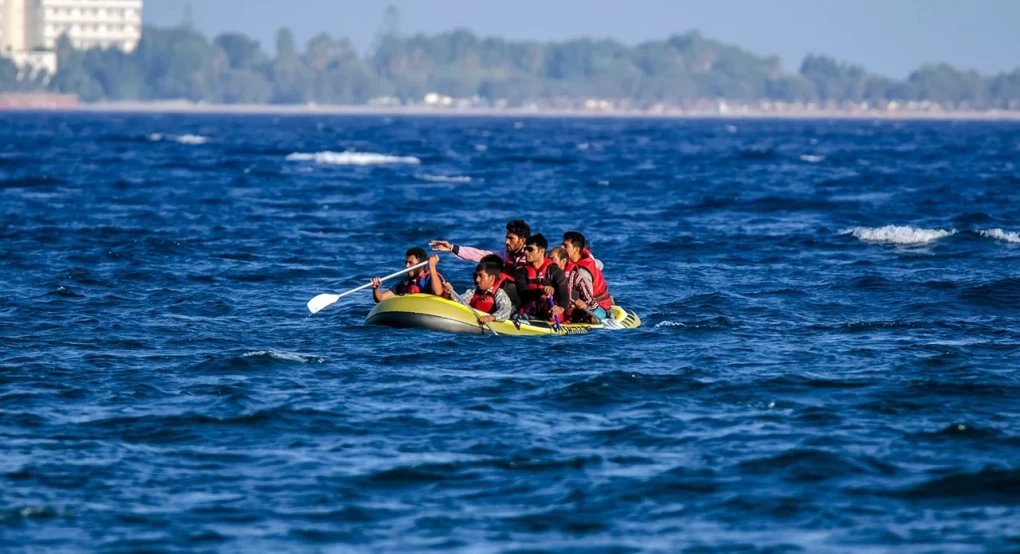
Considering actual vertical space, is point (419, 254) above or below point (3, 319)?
above

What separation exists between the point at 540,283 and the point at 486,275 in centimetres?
65

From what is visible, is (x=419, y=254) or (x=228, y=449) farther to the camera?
(x=419, y=254)

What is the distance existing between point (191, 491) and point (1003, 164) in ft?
205

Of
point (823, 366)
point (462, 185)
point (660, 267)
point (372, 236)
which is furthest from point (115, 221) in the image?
point (823, 366)

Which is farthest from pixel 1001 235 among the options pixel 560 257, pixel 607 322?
pixel 560 257

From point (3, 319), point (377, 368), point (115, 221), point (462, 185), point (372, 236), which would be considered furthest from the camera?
point (462, 185)

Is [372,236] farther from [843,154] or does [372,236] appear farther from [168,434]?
[843,154]

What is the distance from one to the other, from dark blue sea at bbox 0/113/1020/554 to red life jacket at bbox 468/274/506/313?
2.52 ft

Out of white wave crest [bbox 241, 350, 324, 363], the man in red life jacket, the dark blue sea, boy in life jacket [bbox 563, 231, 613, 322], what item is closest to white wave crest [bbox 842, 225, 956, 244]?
the dark blue sea

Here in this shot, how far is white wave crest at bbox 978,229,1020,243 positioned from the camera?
31.2m

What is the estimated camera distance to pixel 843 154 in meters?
82.6

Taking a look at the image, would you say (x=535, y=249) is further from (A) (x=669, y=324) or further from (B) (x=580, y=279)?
(A) (x=669, y=324)

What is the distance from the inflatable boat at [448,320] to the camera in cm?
1781

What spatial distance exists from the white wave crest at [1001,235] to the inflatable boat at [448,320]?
1595 cm
